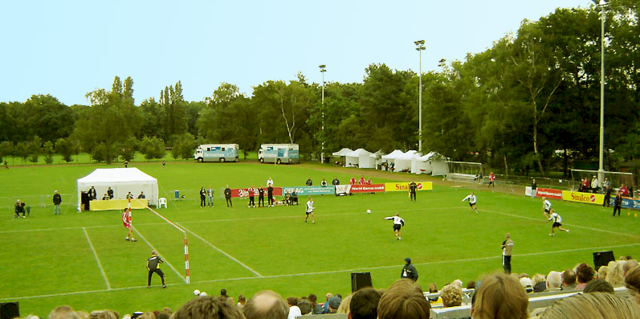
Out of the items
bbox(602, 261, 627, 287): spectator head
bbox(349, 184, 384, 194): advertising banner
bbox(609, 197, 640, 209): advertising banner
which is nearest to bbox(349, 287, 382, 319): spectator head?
bbox(602, 261, 627, 287): spectator head

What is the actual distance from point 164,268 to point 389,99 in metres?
63.2

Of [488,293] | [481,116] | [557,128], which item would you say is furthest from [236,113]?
[488,293]

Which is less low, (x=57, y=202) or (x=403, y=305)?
(x=403, y=305)

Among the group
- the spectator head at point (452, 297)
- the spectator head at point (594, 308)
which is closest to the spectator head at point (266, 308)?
the spectator head at point (594, 308)

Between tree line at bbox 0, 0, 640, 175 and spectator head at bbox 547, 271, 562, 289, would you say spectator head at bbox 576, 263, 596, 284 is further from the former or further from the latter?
tree line at bbox 0, 0, 640, 175

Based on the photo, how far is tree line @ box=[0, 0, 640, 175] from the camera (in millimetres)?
48406

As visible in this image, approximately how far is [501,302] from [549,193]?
41.8 metres

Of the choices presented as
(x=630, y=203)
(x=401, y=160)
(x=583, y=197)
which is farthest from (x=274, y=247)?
(x=401, y=160)

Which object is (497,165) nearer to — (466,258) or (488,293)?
(466,258)

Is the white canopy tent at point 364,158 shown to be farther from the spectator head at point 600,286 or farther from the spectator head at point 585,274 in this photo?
the spectator head at point 600,286

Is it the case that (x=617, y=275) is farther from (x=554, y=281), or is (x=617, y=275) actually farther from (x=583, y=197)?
(x=583, y=197)

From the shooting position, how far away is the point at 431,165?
205 ft

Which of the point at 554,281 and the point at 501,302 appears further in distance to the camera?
the point at 554,281

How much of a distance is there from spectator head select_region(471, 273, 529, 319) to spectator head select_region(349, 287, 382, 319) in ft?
3.04
